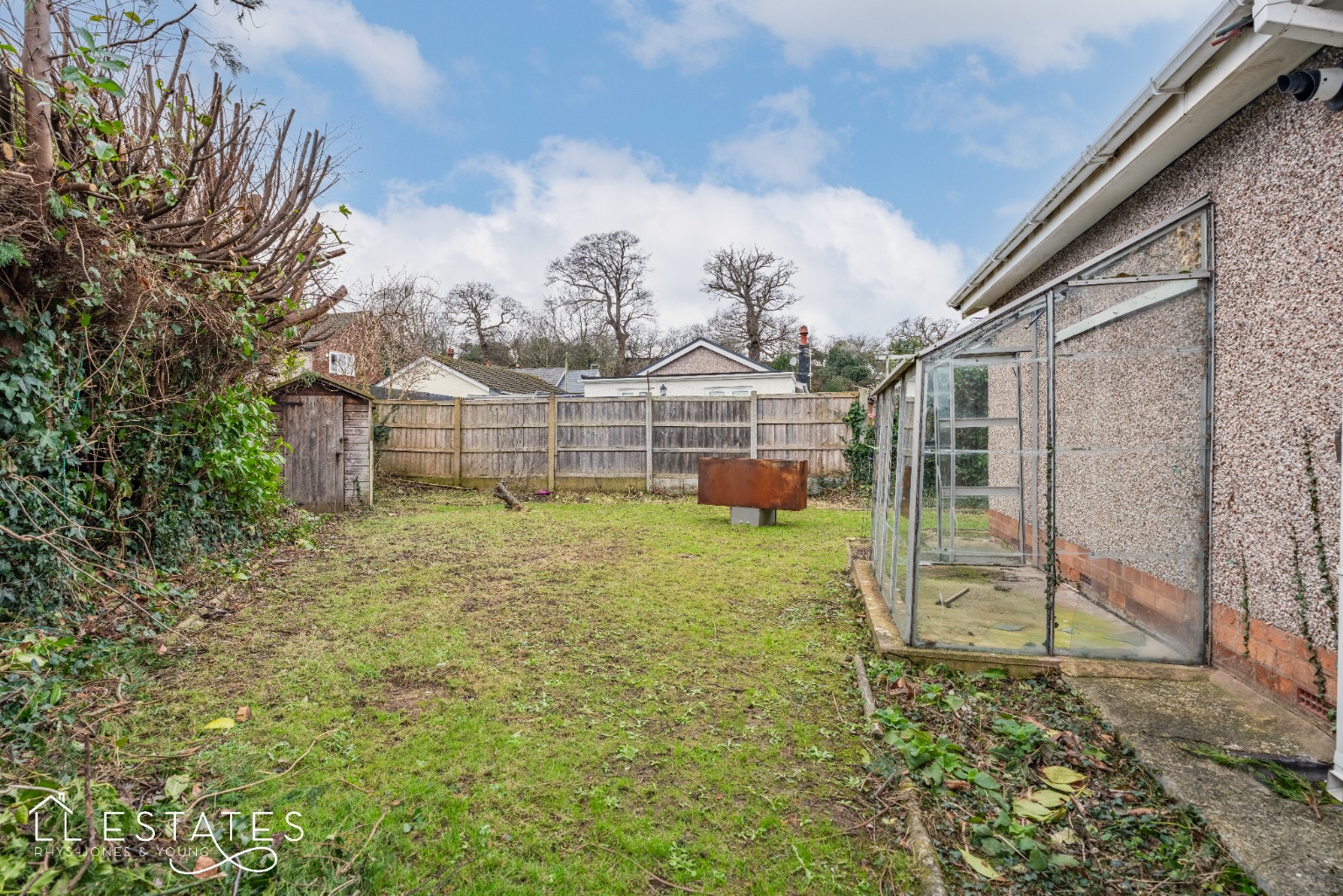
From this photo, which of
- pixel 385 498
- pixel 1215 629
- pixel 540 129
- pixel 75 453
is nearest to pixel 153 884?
pixel 75 453

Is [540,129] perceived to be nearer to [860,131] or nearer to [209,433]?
[860,131]

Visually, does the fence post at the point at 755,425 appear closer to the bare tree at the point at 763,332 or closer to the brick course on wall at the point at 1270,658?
the brick course on wall at the point at 1270,658

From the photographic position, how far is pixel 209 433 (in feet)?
19.3

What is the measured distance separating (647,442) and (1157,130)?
32.6ft

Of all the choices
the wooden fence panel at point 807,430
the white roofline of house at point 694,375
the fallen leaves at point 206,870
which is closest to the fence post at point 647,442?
the wooden fence panel at point 807,430

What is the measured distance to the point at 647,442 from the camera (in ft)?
41.8

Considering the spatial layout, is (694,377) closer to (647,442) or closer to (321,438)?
(647,442)

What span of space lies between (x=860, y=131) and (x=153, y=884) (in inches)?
470

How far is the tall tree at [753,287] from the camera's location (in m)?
30.3

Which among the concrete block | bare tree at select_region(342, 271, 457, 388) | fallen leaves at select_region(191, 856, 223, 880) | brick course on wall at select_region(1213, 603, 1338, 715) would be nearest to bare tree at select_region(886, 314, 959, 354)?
the concrete block

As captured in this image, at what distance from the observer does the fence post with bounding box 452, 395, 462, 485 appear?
1322 centimetres

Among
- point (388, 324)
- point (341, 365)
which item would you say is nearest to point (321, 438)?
point (388, 324)

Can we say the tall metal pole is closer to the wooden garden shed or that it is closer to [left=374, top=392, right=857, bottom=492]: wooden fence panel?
[left=374, top=392, right=857, bottom=492]: wooden fence panel

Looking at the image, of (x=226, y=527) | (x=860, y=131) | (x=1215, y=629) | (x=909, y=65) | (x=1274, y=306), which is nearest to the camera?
(x=1274, y=306)
